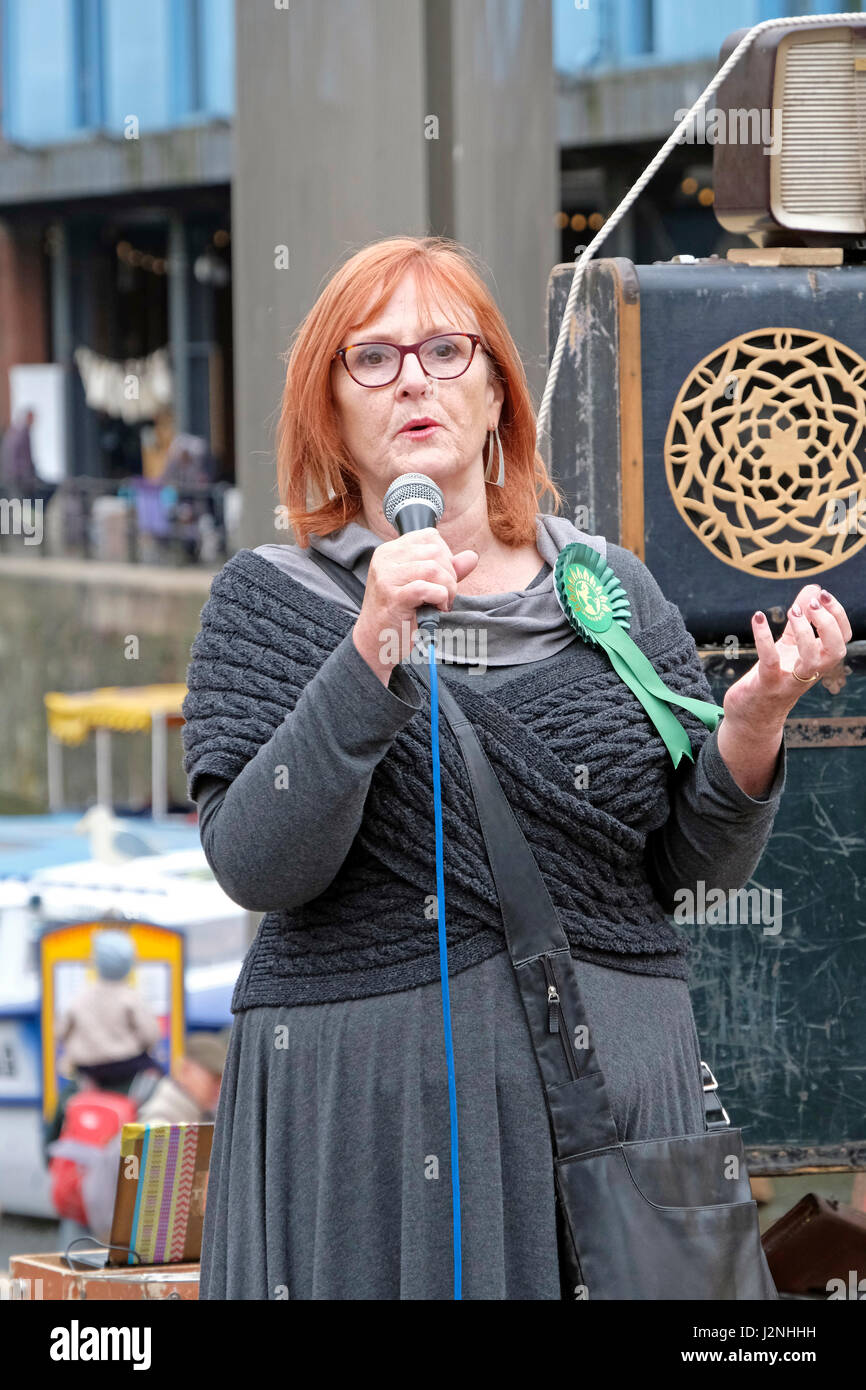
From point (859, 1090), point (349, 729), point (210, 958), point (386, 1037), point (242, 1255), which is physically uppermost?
point (349, 729)

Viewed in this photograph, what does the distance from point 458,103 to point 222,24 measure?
20.9 meters

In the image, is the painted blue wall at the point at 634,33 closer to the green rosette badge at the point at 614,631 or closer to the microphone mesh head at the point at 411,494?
the green rosette badge at the point at 614,631

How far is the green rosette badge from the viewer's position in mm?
1932

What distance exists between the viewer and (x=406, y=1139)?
5.83 ft

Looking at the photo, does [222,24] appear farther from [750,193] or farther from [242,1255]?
[242,1255]

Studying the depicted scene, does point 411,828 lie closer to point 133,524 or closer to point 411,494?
point 411,494

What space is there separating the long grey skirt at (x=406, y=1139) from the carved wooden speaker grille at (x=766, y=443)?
1.19 m

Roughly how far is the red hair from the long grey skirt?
541mm

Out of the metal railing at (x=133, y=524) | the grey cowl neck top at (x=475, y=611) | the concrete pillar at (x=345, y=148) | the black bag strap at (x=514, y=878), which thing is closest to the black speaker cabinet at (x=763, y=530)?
the concrete pillar at (x=345, y=148)

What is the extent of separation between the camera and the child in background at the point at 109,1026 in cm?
564

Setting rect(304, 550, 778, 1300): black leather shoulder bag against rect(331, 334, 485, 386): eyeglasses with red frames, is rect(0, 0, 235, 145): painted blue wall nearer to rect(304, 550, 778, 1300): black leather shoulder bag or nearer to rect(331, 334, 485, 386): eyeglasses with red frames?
rect(331, 334, 485, 386): eyeglasses with red frames

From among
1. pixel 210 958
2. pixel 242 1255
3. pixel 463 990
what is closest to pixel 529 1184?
pixel 463 990

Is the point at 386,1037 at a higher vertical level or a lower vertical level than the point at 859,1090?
higher

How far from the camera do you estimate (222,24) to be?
23.1 metres
